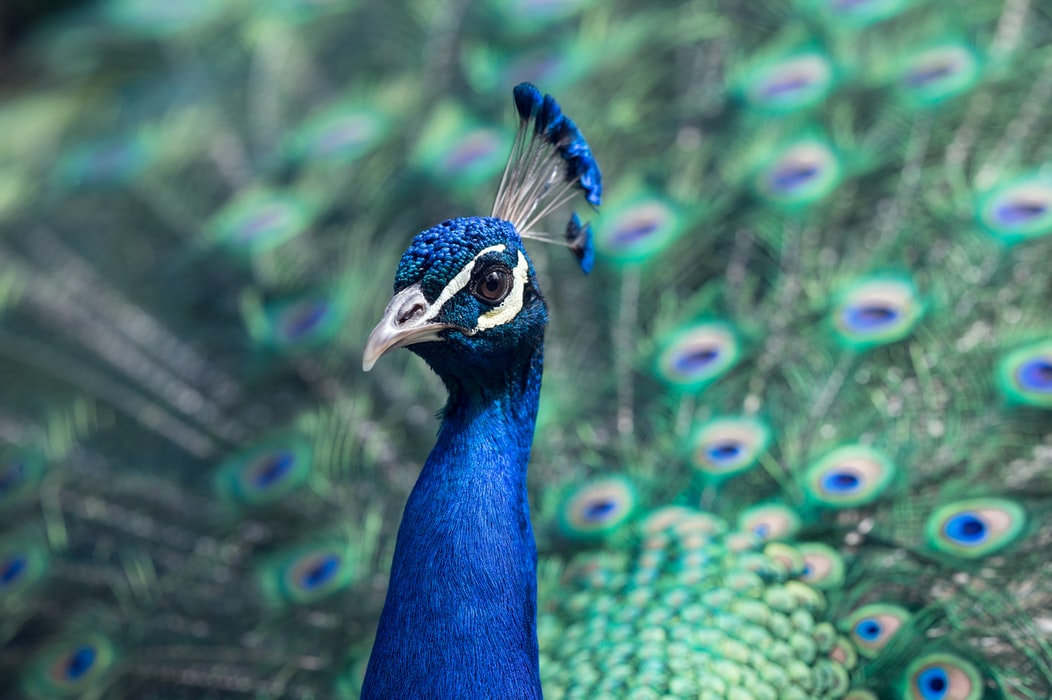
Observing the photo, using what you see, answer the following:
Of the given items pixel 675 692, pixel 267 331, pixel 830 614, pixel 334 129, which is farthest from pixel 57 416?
pixel 830 614

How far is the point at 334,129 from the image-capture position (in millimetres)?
1841

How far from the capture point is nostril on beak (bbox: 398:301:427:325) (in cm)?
89

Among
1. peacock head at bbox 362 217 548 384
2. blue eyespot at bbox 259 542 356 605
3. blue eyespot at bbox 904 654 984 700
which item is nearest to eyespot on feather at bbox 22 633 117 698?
blue eyespot at bbox 259 542 356 605

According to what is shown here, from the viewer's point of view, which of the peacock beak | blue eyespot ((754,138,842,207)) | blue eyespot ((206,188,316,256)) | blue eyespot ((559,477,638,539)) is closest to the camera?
the peacock beak

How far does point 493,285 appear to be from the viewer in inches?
37.1

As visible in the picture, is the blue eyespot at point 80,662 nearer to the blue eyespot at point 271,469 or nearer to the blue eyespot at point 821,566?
the blue eyespot at point 271,469

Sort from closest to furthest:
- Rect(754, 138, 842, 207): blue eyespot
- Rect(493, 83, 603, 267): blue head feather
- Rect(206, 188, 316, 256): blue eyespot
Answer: Rect(493, 83, 603, 267): blue head feather, Rect(754, 138, 842, 207): blue eyespot, Rect(206, 188, 316, 256): blue eyespot

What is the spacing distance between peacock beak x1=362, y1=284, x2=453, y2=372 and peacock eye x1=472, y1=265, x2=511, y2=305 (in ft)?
0.13

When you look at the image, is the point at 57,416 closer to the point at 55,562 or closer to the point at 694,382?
the point at 55,562

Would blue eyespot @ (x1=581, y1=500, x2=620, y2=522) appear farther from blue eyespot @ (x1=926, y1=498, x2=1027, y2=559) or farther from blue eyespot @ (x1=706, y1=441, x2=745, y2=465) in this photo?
blue eyespot @ (x1=926, y1=498, x2=1027, y2=559)

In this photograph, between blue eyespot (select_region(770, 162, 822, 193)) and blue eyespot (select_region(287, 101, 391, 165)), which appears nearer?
blue eyespot (select_region(770, 162, 822, 193))

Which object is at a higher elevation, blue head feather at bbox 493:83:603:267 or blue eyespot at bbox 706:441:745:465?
blue head feather at bbox 493:83:603:267

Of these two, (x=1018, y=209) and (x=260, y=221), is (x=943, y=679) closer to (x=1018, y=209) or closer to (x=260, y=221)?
(x=1018, y=209)

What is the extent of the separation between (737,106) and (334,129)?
656 mm
